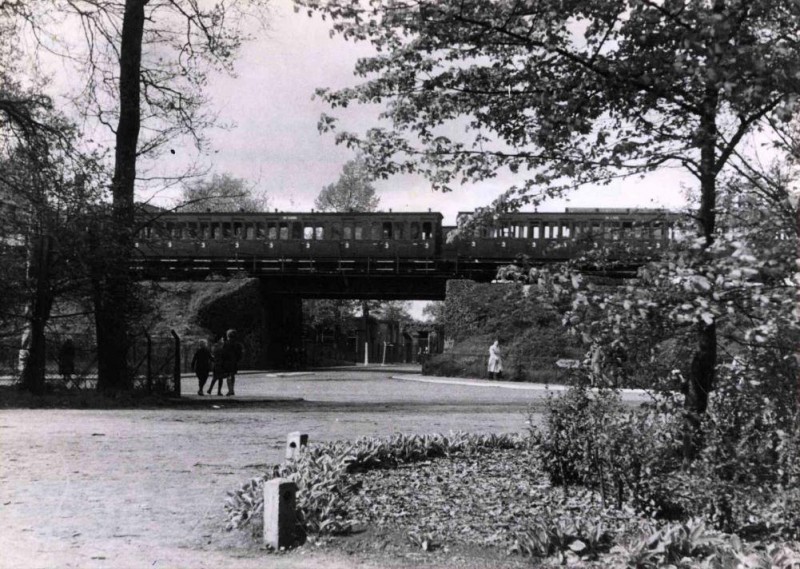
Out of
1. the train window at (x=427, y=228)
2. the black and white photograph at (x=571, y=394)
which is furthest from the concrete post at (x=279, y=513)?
the train window at (x=427, y=228)

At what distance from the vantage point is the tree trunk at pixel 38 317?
1506 centimetres

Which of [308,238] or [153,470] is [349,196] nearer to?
[308,238]

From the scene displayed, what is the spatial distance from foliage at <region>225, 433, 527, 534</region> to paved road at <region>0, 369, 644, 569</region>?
252 millimetres

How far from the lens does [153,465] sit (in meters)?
7.56

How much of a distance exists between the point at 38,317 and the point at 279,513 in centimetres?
1248

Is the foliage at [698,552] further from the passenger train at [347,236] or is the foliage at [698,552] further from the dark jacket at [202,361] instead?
the passenger train at [347,236]

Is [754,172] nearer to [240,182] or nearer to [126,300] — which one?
[126,300]

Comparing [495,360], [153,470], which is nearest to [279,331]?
[495,360]

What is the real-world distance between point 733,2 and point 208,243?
120 ft

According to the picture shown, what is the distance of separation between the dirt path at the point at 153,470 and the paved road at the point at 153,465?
0.04 feet

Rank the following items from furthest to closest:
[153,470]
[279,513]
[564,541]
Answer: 1. [153,470]
2. [279,513]
3. [564,541]

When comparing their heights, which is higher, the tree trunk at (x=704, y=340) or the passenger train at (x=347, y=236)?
the passenger train at (x=347, y=236)

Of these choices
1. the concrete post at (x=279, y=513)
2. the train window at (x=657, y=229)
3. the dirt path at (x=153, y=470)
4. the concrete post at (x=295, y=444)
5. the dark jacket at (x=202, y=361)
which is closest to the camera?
the dirt path at (x=153, y=470)

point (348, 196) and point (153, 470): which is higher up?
point (348, 196)
